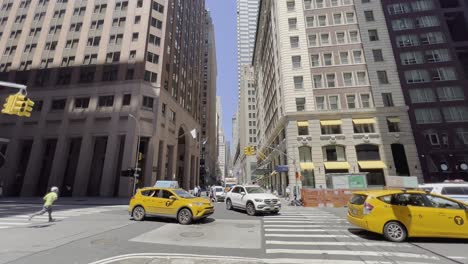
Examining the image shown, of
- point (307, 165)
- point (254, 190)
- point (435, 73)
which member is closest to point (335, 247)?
point (254, 190)

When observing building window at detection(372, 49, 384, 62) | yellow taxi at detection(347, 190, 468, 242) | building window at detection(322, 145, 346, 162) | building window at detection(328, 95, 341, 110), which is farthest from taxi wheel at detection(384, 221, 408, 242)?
building window at detection(372, 49, 384, 62)

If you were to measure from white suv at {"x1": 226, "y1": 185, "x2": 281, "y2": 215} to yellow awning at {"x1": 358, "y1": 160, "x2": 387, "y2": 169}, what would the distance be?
68.9 feet

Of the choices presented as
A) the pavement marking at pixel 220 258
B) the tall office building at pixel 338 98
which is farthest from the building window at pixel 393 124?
the pavement marking at pixel 220 258

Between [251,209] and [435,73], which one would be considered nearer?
[251,209]

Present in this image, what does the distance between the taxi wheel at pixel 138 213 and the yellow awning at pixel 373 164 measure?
28671mm

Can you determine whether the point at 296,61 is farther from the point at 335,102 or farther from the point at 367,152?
the point at 367,152

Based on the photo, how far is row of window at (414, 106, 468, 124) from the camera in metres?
32.5

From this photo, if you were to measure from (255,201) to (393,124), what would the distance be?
28.1 meters

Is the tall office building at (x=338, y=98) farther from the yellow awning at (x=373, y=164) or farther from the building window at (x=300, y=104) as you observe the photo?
the building window at (x=300, y=104)

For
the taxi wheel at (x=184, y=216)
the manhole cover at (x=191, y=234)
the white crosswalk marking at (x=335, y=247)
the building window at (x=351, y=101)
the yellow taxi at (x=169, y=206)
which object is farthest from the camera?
the building window at (x=351, y=101)

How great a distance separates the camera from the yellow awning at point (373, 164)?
29453mm

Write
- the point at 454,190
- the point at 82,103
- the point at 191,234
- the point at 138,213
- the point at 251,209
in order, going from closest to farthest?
the point at 191,234 < the point at 138,213 < the point at 454,190 < the point at 251,209 < the point at 82,103

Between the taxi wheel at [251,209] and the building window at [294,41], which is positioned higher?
the building window at [294,41]

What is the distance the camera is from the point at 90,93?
3547 centimetres
